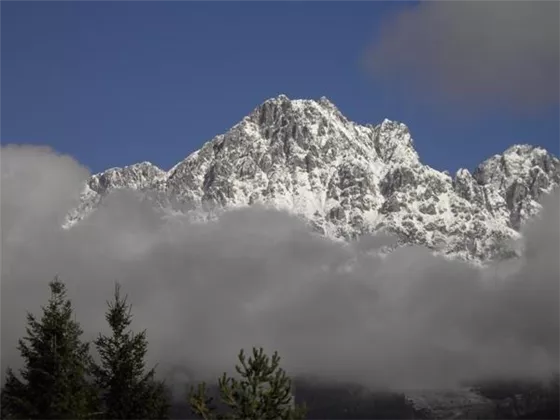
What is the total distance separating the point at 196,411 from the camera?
50000 mm

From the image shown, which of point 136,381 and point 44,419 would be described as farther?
point 136,381

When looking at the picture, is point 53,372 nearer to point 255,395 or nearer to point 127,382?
point 127,382

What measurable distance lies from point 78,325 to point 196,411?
14.2 meters

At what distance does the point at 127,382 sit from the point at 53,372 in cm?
458

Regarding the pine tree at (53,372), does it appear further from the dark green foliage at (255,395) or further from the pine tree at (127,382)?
the dark green foliage at (255,395)

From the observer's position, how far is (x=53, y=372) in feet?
194

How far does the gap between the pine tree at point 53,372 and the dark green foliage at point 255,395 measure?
29.4 ft

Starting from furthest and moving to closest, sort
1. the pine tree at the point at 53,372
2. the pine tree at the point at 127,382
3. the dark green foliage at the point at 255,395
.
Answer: the pine tree at the point at 127,382
the pine tree at the point at 53,372
the dark green foliage at the point at 255,395

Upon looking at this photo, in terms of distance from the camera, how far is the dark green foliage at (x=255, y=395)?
164 feet

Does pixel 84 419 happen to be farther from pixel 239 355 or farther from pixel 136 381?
pixel 239 355

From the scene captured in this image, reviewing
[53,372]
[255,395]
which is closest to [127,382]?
[53,372]

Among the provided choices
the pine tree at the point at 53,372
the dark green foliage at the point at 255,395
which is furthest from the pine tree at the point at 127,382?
the dark green foliage at the point at 255,395

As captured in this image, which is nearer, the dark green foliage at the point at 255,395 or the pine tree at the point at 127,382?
the dark green foliage at the point at 255,395

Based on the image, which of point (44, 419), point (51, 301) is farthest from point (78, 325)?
point (44, 419)
